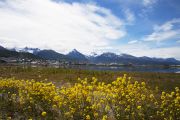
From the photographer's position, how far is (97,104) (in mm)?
9164

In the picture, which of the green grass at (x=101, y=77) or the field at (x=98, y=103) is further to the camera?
the green grass at (x=101, y=77)

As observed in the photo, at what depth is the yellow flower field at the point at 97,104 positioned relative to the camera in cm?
870

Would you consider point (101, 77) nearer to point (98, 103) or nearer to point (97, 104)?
point (98, 103)

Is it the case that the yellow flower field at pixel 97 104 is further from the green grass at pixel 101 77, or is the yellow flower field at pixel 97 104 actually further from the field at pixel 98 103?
the green grass at pixel 101 77

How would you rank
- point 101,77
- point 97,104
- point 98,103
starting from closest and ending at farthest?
point 97,104
point 98,103
point 101,77

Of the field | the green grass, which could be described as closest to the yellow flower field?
the field

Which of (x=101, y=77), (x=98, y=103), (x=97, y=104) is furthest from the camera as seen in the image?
(x=101, y=77)

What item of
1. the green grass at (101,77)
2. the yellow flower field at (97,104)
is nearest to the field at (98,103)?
the yellow flower field at (97,104)

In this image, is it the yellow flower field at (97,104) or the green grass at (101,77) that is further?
the green grass at (101,77)

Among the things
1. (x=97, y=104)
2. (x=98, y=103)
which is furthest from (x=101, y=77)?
(x=97, y=104)

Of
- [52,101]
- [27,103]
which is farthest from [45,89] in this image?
[27,103]

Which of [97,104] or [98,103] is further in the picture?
[98,103]

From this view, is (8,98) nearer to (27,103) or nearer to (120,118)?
(27,103)

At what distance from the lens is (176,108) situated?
27.8ft
